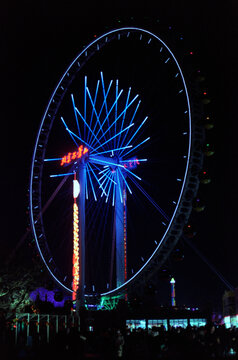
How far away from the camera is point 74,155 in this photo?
29781 millimetres

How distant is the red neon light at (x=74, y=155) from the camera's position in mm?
28969

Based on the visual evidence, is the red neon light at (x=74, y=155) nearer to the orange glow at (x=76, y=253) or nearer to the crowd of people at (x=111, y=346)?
the orange glow at (x=76, y=253)

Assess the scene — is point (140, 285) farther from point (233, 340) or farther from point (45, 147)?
point (45, 147)

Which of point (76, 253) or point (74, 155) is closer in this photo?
point (76, 253)

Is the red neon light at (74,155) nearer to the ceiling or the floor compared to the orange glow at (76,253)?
nearer to the ceiling

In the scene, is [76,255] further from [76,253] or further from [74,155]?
[74,155]

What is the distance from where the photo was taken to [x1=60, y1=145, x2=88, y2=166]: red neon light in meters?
29.0

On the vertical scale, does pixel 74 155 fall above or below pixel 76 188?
above

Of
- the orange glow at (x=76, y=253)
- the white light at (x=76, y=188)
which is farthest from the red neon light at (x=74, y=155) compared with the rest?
the orange glow at (x=76, y=253)

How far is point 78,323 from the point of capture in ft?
85.7

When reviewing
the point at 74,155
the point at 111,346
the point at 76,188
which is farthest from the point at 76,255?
the point at 111,346

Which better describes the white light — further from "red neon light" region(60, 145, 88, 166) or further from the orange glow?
"red neon light" region(60, 145, 88, 166)

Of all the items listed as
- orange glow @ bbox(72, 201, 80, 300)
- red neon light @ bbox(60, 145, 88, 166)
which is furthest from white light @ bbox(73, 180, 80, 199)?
red neon light @ bbox(60, 145, 88, 166)

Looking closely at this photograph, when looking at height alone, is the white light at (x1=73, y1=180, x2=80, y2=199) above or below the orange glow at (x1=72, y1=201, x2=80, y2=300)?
above
